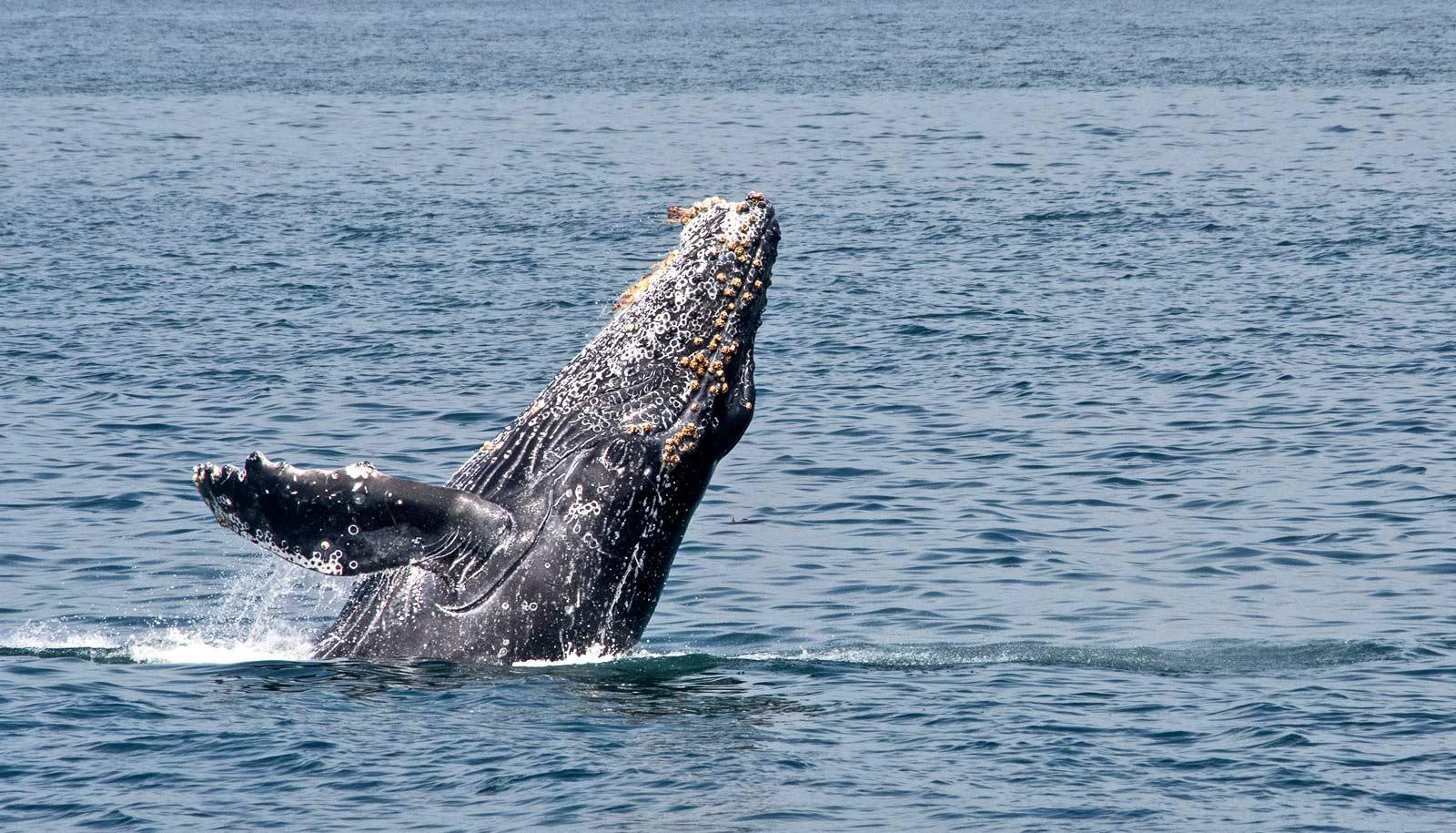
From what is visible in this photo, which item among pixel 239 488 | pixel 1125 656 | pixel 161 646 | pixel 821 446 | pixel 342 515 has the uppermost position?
pixel 239 488

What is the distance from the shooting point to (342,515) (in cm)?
1164

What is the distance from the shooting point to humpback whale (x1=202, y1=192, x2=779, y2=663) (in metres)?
11.8

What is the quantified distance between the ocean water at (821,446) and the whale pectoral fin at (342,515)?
0.93 metres

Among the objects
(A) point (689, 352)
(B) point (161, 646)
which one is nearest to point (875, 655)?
(A) point (689, 352)

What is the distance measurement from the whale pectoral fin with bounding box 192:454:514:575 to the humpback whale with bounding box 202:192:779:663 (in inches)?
0.4

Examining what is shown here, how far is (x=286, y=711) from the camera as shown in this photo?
12.2 m

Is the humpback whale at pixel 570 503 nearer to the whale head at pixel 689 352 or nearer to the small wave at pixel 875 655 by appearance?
the whale head at pixel 689 352

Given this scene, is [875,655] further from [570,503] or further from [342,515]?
[342,515]

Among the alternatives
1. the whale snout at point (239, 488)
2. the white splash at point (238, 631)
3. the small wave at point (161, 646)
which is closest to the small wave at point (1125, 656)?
the small wave at point (161, 646)

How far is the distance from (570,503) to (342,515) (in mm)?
1589

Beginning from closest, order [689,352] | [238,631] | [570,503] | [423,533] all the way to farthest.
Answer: [423,533] → [570,503] → [689,352] → [238,631]

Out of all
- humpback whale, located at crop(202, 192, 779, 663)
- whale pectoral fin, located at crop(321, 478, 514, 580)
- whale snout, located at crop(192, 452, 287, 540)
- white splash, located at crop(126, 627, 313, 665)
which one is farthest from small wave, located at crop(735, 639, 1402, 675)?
whale snout, located at crop(192, 452, 287, 540)

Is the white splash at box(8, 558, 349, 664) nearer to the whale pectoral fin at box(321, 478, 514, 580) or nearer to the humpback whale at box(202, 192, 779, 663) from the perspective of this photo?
the humpback whale at box(202, 192, 779, 663)

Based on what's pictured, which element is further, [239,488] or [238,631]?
[238,631]
